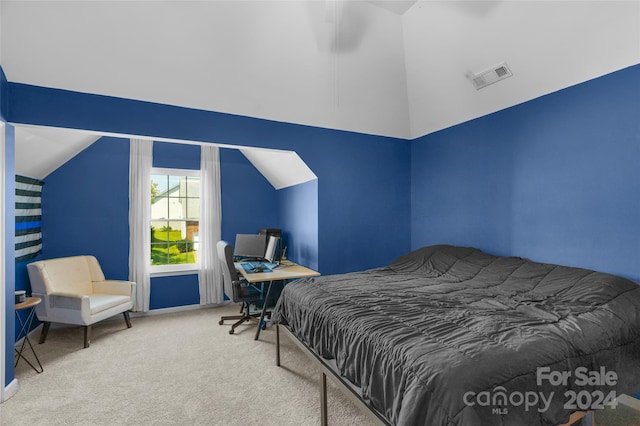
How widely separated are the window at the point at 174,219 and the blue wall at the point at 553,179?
362 centimetres

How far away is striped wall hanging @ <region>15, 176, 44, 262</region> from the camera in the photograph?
3.30m

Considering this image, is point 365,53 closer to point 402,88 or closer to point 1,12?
point 402,88

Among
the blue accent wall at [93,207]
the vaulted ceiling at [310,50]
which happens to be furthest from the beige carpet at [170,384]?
the vaulted ceiling at [310,50]

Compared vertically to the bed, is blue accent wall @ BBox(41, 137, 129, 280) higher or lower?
higher

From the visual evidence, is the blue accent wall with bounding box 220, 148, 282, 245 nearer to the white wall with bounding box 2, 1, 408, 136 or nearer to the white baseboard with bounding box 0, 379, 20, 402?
the white wall with bounding box 2, 1, 408, 136

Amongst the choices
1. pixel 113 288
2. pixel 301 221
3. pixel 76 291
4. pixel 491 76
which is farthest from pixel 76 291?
pixel 491 76

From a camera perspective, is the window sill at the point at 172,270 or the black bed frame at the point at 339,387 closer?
the black bed frame at the point at 339,387

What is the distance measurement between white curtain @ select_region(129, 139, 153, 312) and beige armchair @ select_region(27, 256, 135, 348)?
384 millimetres

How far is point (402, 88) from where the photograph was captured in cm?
384

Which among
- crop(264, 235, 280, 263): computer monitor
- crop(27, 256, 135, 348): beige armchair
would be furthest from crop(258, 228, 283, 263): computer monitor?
crop(27, 256, 135, 348): beige armchair

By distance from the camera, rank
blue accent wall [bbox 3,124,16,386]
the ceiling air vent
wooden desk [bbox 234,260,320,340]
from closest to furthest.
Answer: blue accent wall [bbox 3,124,16,386] < the ceiling air vent < wooden desk [bbox 234,260,320,340]

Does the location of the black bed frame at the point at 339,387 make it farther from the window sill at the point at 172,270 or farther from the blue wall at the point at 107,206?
the blue wall at the point at 107,206

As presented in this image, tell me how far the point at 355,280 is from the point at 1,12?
3335 millimetres

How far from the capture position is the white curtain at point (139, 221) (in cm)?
434
